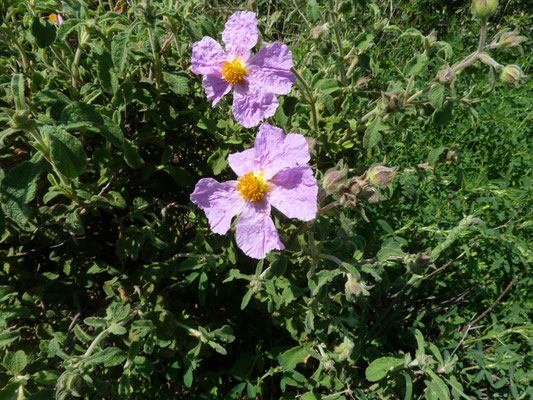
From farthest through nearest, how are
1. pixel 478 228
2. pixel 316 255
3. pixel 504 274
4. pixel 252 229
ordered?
pixel 504 274 → pixel 478 228 → pixel 316 255 → pixel 252 229

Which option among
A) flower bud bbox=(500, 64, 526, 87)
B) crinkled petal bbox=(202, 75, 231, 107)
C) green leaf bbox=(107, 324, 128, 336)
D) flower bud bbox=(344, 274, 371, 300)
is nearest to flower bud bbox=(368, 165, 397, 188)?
flower bud bbox=(344, 274, 371, 300)

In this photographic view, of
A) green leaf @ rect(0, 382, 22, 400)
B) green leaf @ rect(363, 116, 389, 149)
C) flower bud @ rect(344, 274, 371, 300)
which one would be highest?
green leaf @ rect(363, 116, 389, 149)

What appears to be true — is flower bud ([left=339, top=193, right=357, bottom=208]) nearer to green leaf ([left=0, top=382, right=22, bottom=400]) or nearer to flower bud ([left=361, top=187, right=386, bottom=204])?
flower bud ([left=361, top=187, right=386, bottom=204])

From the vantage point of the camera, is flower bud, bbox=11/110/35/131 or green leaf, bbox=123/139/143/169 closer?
flower bud, bbox=11/110/35/131

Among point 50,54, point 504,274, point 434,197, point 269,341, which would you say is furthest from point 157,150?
point 504,274

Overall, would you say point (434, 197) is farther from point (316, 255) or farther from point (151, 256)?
point (151, 256)

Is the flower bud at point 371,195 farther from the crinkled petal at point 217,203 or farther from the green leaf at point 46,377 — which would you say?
the green leaf at point 46,377

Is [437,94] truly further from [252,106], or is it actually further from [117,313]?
[117,313]
